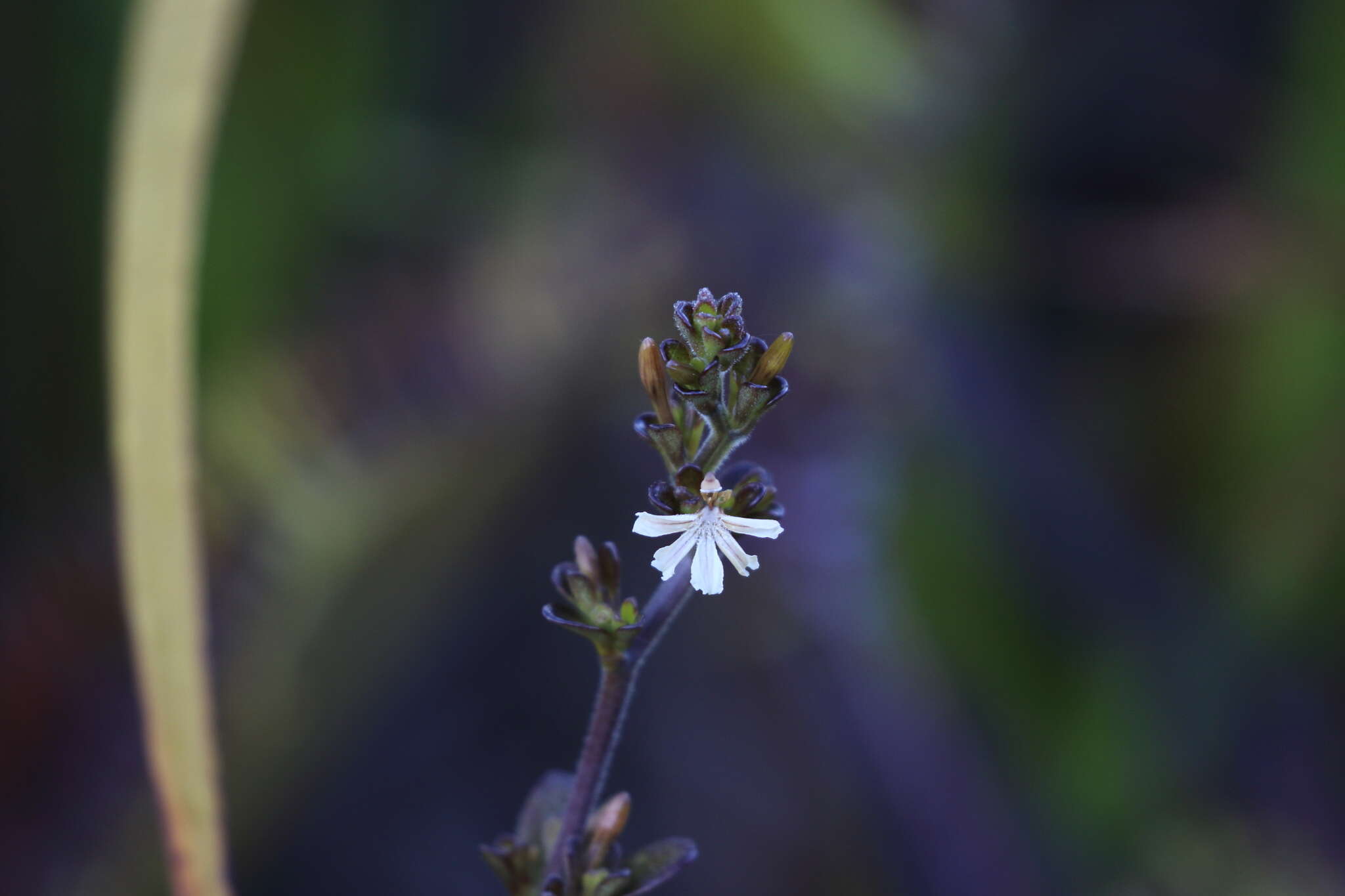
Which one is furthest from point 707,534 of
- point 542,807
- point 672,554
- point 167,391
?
point 167,391

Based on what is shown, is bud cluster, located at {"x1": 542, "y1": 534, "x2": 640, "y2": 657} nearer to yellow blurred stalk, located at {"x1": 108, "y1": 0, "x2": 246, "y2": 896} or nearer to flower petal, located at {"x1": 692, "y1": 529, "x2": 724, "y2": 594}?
flower petal, located at {"x1": 692, "y1": 529, "x2": 724, "y2": 594}

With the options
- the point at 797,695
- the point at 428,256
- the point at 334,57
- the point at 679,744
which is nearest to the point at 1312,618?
the point at 797,695

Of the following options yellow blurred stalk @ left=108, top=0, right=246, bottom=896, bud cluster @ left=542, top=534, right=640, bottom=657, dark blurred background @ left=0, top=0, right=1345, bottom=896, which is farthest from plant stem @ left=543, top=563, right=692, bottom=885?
dark blurred background @ left=0, top=0, right=1345, bottom=896

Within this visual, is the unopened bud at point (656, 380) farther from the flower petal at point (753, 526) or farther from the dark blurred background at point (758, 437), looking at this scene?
the dark blurred background at point (758, 437)

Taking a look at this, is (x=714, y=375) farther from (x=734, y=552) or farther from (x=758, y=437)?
(x=758, y=437)

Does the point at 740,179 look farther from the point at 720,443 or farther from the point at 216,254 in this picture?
the point at 720,443

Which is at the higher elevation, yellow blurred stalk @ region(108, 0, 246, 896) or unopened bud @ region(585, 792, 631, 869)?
yellow blurred stalk @ region(108, 0, 246, 896)

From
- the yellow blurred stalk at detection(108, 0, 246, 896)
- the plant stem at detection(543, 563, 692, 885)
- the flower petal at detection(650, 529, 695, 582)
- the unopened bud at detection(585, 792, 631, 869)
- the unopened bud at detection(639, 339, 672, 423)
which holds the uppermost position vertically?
the yellow blurred stalk at detection(108, 0, 246, 896)
